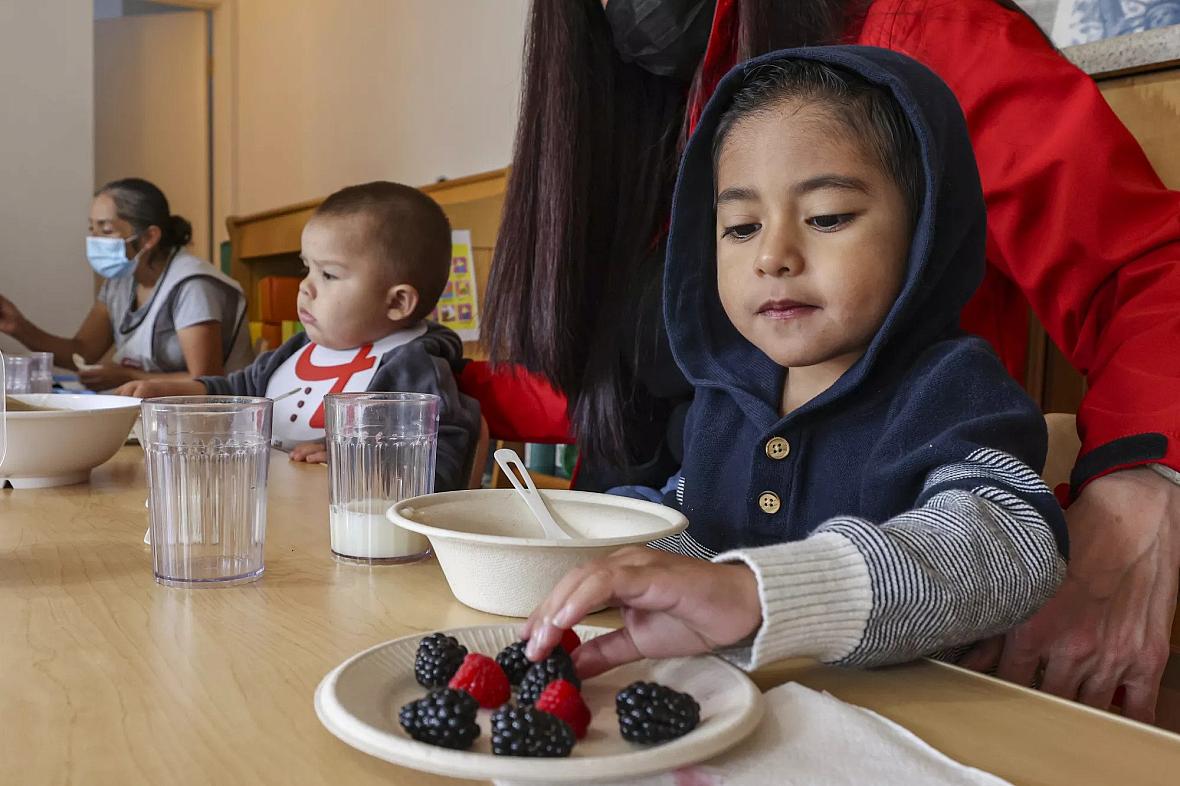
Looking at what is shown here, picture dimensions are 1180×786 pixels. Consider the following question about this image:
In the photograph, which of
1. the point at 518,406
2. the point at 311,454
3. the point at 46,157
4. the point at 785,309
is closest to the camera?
the point at 785,309

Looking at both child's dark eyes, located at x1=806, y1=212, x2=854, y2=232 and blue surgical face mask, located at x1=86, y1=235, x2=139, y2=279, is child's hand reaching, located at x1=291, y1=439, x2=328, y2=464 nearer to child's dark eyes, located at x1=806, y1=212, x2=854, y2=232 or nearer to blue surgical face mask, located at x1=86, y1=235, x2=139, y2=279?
child's dark eyes, located at x1=806, y1=212, x2=854, y2=232

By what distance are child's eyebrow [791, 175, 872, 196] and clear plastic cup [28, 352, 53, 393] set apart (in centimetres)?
141

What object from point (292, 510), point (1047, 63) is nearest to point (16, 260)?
point (292, 510)

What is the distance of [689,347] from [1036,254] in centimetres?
37

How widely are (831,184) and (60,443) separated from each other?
89 centimetres

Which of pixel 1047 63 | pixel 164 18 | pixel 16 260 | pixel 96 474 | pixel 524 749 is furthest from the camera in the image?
pixel 164 18

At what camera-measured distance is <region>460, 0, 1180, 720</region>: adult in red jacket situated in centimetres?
84

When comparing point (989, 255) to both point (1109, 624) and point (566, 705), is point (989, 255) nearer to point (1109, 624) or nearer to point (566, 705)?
point (1109, 624)

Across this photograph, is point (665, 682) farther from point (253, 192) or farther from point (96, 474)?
point (253, 192)

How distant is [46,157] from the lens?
4.37 metres

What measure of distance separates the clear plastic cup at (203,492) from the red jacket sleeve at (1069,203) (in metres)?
0.70

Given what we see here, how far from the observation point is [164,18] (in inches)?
272

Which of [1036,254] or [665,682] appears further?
[1036,254]

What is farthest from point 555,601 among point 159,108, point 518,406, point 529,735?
point 159,108
